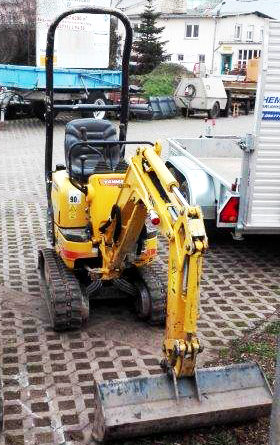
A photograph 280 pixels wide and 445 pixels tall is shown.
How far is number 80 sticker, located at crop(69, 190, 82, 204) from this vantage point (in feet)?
17.6

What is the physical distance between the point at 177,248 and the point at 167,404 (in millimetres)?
1014

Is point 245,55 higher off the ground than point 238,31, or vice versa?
point 238,31

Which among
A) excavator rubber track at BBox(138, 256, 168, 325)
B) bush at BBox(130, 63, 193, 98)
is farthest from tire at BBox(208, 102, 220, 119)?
excavator rubber track at BBox(138, 256, 168, 325)

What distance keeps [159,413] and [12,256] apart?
12.9ft

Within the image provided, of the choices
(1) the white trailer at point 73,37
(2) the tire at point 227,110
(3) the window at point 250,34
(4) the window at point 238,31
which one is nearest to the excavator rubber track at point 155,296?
(1) the white trailer at point 73,37

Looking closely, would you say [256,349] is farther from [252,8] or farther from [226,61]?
[252,8]

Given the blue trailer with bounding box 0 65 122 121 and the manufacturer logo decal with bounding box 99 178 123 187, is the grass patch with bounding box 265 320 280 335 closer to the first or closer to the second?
the manufacturer logo decal with bounding box 99 178 123 187

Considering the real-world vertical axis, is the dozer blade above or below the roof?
below

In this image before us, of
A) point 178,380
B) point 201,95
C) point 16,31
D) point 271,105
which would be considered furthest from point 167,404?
point 16,31

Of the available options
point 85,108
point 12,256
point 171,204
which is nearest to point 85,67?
point 12,256

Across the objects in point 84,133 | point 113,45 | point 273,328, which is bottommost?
point 273,328

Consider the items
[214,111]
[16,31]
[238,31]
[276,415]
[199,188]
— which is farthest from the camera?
[238,31]

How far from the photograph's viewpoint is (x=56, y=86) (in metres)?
18.2

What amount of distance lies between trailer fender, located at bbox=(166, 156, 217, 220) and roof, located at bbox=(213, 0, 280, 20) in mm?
42676
